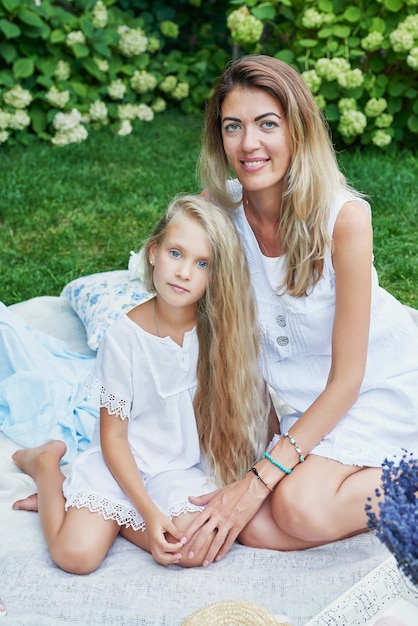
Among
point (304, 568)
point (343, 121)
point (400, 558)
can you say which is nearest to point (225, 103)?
point (304, 568)

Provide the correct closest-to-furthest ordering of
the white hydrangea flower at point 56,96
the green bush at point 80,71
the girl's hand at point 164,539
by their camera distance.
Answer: the girl's hand at point 164,539
the green bush at point 80,71
the white hydrangea flower at point 56,96

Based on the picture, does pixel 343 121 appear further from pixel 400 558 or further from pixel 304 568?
pixel 400 558

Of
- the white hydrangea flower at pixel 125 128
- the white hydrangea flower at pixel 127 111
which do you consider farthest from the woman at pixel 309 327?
the white hydrangea flower at pixel 127 111

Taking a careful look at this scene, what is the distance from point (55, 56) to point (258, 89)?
11.9 ft

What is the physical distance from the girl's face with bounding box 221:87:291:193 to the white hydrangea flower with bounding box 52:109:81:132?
3.34 m

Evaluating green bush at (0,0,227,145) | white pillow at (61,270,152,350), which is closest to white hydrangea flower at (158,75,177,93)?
green bush at (0,0,227,145)

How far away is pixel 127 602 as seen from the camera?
1.99 meters

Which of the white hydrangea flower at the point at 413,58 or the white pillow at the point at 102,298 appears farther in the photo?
the white hydrangea flower at the point at 413,58

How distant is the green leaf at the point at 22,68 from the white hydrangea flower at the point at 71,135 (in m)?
0.41

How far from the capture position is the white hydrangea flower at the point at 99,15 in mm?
5578

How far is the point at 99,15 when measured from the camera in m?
5.58

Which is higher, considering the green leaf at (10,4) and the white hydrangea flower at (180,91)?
the green leaf at (10,4)

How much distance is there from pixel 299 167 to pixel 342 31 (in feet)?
9.58

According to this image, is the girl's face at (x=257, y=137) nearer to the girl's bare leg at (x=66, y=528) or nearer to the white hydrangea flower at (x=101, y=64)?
the girl's bare leg at (x=66, y=528)
